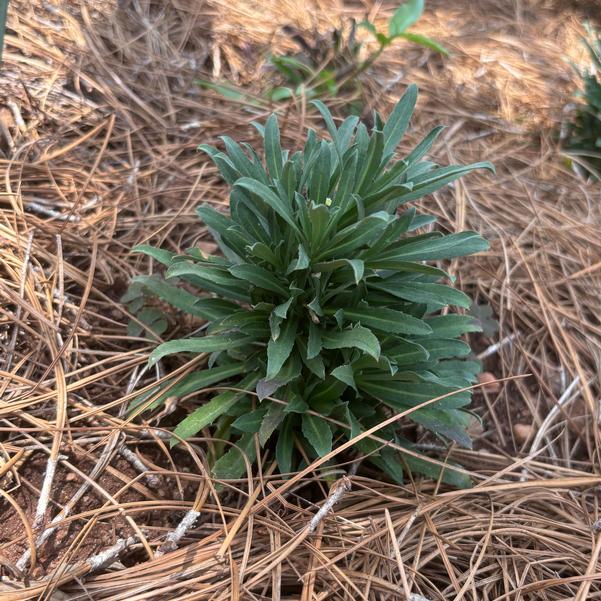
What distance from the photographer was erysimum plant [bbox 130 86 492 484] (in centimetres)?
164

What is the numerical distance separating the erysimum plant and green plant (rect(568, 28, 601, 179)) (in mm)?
2015

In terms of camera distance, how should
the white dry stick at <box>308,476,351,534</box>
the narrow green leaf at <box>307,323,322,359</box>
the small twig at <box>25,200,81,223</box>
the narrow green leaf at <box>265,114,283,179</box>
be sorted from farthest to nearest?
the small twig at <box>25,200,81,223</box> → the narrow green leaf at <box>265,114,283,179</box> → the narrow green leaf at <box>307,323,322,359</box> → the white dry stick at <box>308,476,351,534</box>

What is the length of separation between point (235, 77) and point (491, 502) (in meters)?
2.73

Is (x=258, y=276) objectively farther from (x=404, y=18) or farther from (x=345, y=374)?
(x=404, y=18)

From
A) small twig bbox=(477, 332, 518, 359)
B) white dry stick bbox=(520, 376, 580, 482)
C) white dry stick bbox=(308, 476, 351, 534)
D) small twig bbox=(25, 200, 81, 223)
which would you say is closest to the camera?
white dry stick bbox=(308, 476, 351, 534)

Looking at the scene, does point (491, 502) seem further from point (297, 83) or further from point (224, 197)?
point (297, 83)

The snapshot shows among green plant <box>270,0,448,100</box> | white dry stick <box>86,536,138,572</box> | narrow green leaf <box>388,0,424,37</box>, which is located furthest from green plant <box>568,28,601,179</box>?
white dry stick <box>86,536,138,572</box>

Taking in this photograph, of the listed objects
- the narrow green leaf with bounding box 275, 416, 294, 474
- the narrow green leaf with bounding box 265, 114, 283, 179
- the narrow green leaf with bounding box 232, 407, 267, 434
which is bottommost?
the narrow green leaf with bounding box 275, 416, 294, 474

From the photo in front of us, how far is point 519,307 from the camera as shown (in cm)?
249

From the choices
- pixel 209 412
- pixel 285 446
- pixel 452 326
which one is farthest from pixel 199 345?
pixel 452 326

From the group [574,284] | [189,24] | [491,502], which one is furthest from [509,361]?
[189,24]

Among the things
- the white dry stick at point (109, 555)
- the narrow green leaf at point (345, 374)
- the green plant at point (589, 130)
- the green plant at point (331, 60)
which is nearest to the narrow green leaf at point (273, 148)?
the narrow green leaf at point (345, 374)

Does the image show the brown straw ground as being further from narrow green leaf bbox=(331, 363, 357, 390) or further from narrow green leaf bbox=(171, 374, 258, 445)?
narrow green leaf bbox=(331, 363, 357, 390)

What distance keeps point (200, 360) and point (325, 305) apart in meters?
0.51
